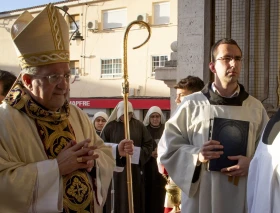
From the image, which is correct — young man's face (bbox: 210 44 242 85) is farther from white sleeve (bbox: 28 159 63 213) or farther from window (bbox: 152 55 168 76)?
window (bbox: 152 55 168 76)

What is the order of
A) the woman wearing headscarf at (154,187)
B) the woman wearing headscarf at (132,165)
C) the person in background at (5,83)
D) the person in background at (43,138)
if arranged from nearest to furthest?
the person in background at (43,138) < the person in background at (5,83) < the woman wearing headscarf at (132,165) < the woman wearing headscarf at (154,187)

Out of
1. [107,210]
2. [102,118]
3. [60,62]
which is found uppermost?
[60,62]

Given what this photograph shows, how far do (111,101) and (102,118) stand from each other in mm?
14950

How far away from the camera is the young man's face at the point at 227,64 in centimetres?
339

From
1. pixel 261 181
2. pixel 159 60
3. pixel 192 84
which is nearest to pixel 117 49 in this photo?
pixel 159 60

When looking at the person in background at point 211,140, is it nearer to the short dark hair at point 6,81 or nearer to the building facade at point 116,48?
the short dark hair at point 6,81

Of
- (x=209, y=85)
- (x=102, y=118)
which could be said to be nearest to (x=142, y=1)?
(x=102, y=118)

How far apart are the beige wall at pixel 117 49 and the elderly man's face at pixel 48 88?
17887 mm

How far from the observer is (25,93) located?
2.62 metres

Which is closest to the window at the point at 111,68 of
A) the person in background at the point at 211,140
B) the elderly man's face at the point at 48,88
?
the person in background at the point at 211,140

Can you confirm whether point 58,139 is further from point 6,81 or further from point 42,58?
point 6,81

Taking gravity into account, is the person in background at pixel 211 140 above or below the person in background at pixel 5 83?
below

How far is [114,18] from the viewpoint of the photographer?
22.3 m

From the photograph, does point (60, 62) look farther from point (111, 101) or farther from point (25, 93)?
point (111, 101)
